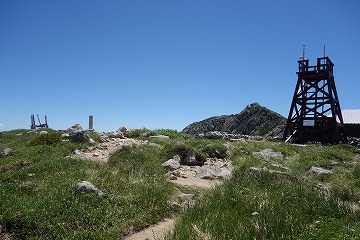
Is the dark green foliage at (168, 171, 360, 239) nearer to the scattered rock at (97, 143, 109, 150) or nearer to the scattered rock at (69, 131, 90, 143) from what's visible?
the scattered rock at (97, 143, 109, 150)

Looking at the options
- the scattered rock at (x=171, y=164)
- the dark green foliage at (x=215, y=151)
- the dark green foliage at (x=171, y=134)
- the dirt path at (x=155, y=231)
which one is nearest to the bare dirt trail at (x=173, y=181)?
the dirt path at (x=155, y=231)

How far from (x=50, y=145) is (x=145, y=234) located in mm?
12501

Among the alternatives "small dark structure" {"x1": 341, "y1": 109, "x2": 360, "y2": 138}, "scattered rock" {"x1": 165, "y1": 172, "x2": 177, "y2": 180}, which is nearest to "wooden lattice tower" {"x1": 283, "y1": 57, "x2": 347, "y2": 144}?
"small dark structure" {"x1": 341, "y1": 109, "x2": 360, "y2": 138}

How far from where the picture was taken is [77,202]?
24.7 feet

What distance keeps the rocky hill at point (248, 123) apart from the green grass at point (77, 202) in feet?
123

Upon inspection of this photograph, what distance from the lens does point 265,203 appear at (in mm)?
7613

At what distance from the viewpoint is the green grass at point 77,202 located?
6.66 metres

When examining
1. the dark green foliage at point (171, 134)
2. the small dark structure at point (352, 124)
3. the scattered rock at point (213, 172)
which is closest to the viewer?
Result: the scattered rock at point (213, 172)

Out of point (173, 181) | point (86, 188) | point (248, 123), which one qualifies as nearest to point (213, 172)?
point (173, 181)

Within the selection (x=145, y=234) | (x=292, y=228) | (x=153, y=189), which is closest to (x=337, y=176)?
(x=292, y=228)

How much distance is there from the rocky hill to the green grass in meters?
37.4

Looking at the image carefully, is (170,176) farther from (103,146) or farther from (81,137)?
(81,137)

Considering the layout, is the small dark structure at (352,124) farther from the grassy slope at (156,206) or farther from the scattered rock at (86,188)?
the scattered rock at (86,188)

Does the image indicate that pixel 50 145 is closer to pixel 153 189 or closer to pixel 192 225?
pixel 153 189
